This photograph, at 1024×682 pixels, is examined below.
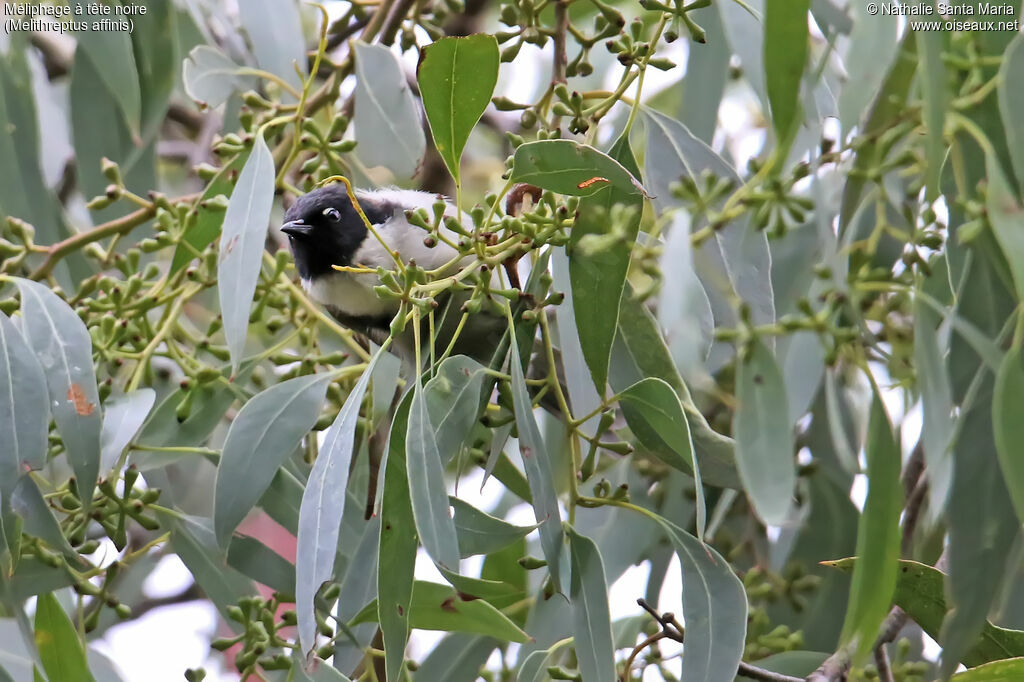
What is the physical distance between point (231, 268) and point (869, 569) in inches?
34.9

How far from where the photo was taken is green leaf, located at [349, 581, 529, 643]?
1562mm

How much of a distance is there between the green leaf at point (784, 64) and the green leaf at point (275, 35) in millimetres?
1024

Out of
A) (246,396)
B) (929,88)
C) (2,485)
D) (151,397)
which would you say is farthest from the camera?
(246,396)

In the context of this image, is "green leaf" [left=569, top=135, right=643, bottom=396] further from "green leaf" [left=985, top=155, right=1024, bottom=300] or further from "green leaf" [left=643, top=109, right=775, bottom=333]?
"green leaf" [left=985, top=155, right=1024, bottom=300]

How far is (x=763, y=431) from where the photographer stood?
1.33 m

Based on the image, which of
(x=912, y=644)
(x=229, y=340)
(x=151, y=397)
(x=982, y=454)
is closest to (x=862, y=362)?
(x=982, y=454)

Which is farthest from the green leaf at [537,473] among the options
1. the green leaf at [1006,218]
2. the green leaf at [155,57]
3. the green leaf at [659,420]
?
the green leaf at [155,57]

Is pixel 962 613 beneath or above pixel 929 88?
beneath

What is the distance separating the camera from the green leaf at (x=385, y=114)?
198 centimetres

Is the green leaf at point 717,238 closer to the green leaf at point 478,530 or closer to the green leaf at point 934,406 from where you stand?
the green leaf at point 934,406

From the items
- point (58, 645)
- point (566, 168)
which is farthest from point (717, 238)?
point (58, 645)

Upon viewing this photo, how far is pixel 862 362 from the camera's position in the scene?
3.90 ft

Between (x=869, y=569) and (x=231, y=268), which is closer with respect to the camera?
(x=869, y=569)

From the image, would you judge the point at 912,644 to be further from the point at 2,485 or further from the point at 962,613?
the point at 2,485
